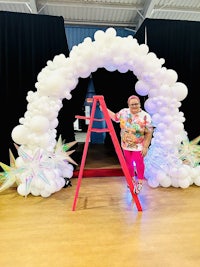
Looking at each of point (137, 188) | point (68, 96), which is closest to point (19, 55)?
point (68, 96)

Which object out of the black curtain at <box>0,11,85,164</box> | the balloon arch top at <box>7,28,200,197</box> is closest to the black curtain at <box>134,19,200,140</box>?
the balloon arch top at <box>7,28,200,197</box>

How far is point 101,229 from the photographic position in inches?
82.0

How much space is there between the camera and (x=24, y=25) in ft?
12.0

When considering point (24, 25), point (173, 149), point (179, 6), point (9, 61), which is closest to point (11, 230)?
point (173, 149)

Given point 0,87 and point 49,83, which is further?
point 0,87

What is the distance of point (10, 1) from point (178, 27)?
419cm

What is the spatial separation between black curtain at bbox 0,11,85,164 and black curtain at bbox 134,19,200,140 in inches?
59.2

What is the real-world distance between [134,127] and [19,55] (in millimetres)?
2107

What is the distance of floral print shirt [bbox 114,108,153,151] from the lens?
9.12 feet

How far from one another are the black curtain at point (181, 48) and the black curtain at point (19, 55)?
1.50 m

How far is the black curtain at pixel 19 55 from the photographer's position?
3.61 meters

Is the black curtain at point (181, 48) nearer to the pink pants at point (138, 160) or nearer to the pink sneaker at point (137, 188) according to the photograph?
the pink pants at point (138, 160)

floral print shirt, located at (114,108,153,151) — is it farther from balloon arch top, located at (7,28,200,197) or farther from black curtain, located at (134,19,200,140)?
black curtain, located at (134,19,200,140)

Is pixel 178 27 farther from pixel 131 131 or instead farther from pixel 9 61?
pixel 9 61
